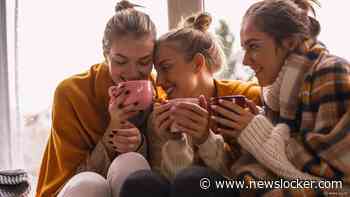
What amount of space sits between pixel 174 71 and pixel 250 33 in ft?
0.85

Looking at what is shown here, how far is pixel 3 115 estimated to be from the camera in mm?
1676

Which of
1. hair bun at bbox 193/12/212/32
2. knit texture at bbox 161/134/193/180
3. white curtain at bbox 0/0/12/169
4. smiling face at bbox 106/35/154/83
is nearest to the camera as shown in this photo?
knit texture at bbox 161/134/193/180

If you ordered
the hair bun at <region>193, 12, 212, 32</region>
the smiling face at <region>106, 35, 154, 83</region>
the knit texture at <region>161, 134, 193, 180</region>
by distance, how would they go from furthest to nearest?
the hair bun at <region>193, 12, 212, 32</region> < the smiling face at <region>106, 35, 154, 83</region> < the knit texture at <region>161, 134, 193, 180</region>

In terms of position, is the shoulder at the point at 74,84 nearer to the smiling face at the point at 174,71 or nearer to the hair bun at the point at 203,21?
the smiling face at the point at 174,71

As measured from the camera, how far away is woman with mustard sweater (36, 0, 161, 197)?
120cm

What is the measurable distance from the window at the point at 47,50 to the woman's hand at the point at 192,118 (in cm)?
71

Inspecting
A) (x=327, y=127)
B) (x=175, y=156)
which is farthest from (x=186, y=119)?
(x=327, y=127)

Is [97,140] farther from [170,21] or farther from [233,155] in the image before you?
[170,21]

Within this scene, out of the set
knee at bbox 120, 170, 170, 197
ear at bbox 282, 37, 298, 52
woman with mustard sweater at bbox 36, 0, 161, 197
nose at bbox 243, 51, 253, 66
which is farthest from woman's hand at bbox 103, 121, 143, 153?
ear at bbox 282, 37, 298, 52

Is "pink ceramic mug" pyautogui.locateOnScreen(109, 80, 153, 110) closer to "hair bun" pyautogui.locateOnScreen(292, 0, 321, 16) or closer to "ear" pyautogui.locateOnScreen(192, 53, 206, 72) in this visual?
"ear" pyautogui.locateOnScreen(192, 53, 206, 72)

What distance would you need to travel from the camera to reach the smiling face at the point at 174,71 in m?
1.25

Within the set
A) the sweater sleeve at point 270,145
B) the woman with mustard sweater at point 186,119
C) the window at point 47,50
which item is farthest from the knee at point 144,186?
the window at point 47,50

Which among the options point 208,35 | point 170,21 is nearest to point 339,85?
point 208,35

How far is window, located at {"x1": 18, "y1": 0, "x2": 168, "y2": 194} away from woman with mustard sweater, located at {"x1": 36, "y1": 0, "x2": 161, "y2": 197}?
1.25ft
